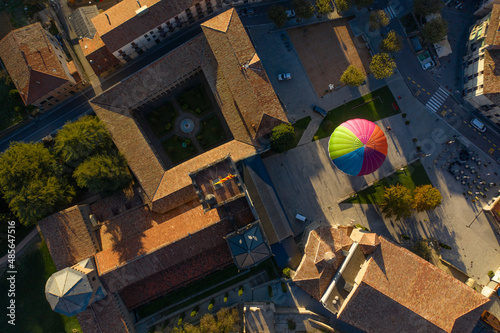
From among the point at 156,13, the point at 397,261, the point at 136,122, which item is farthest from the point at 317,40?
the point at 397,261

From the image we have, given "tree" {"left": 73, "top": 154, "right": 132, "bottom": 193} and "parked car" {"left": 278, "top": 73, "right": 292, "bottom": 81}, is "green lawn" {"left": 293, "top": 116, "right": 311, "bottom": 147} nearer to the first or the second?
"parked car" {"left": 278, "top": 73, "right": 292, "bottom": 81}

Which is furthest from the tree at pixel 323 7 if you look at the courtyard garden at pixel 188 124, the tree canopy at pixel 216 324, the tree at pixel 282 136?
the tree canopy at pixel 216 324

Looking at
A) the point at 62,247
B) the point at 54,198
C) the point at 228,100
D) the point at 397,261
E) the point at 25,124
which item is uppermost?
the point at 25,124

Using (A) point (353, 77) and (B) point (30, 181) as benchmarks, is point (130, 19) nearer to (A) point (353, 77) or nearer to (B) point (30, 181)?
(B) point (30, 181)

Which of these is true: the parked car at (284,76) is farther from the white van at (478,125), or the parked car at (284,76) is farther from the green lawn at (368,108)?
the white van at (478,125)

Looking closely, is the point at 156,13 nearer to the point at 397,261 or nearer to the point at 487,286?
the point at 397,261

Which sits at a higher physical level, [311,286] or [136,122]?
[136,122]

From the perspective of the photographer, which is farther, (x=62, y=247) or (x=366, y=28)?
(x=366, y=28)
